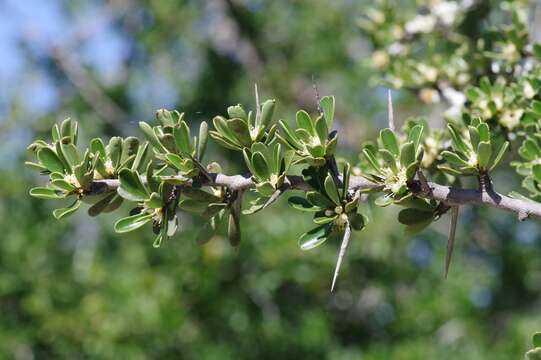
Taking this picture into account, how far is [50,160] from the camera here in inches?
54.6

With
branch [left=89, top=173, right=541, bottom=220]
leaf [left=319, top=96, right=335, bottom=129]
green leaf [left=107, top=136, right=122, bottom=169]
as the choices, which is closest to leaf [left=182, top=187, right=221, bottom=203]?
branch [left=89, top=173, right=541, bottom=220]

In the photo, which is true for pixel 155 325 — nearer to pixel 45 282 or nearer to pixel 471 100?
pixel 45 282

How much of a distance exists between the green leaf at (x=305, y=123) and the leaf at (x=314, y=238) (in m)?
0.16

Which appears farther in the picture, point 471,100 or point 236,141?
point 471,100

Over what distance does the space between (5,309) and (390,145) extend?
147 inches

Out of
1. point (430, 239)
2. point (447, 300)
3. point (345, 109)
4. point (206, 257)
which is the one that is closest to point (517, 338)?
point (447, 300)

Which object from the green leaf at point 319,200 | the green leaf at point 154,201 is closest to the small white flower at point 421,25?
the green leaf at point 319,200

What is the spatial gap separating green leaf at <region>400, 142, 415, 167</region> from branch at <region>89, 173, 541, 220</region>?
0.04m

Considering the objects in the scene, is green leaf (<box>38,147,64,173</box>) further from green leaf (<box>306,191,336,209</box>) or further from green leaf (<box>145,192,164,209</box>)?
Answer: green leaf (<box>306,191,336,209</box>)

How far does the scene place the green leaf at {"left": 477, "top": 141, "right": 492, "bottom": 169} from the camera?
4.39 ft

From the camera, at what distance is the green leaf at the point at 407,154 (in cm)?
129

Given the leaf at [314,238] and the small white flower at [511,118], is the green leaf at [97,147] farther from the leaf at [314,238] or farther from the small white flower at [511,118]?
the small white flower at [511,118]

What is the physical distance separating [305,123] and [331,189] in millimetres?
142

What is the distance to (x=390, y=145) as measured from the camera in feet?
4.55
